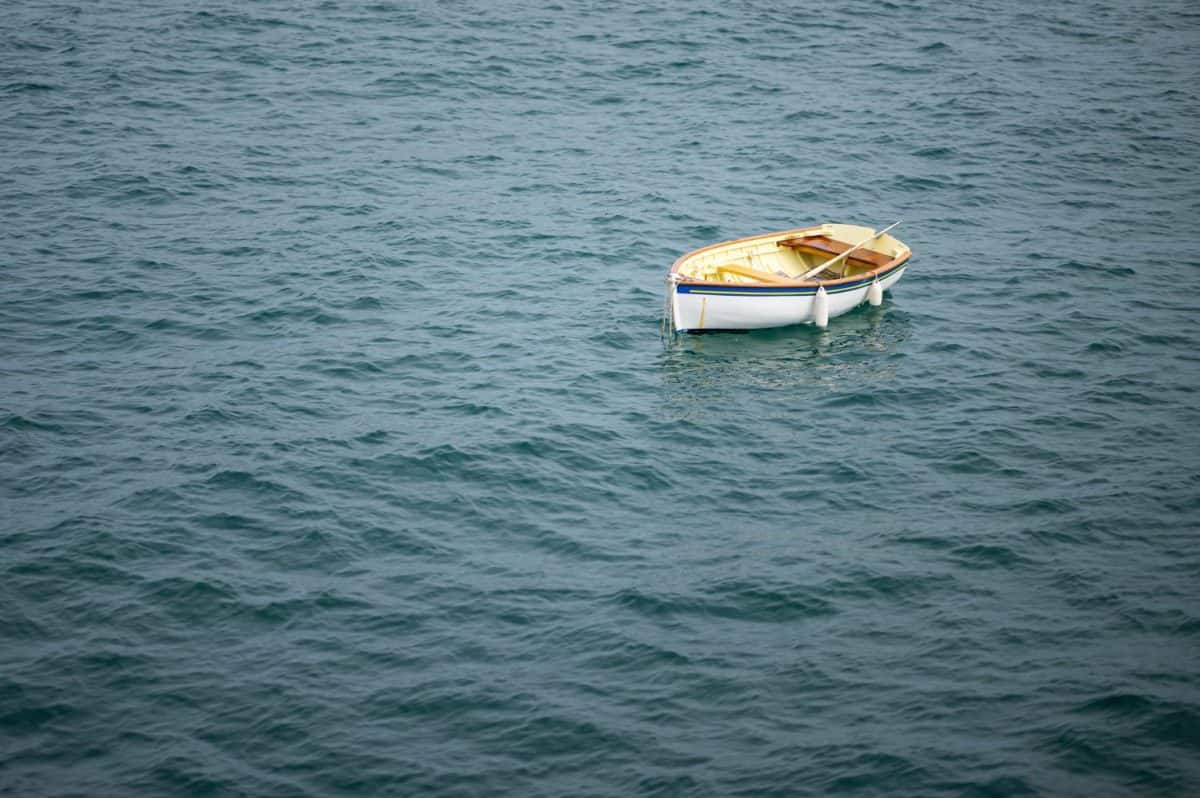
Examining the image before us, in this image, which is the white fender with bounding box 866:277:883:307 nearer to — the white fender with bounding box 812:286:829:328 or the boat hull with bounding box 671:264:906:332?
the boat hull with bounding box 671:264:906:332

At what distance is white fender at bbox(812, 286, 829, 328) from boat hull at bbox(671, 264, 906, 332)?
0.07 meters

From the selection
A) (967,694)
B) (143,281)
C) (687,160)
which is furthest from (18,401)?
(687,160)

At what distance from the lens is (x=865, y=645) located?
19.8 meters

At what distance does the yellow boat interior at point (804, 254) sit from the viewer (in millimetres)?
31078

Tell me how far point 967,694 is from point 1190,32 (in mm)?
46668

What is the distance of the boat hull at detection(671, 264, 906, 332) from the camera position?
2909cm

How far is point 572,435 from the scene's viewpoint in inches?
1027

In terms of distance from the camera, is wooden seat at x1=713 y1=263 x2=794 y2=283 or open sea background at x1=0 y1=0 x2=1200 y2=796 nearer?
open sea background at x1=0 y1=0 x2=1200 y2=796

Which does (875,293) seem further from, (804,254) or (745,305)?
(745,305)

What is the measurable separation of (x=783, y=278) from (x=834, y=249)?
2.07m

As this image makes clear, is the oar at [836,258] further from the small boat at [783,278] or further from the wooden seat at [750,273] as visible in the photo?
the wooden seat at [750,273]

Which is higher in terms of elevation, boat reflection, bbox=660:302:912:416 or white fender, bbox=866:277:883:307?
white fender, bbox=866:277:883:307

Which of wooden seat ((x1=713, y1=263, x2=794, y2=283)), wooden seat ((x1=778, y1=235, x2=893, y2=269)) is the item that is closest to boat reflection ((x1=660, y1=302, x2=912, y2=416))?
wooden seat ((x1=713, y1=263, x2=794, y2=283))

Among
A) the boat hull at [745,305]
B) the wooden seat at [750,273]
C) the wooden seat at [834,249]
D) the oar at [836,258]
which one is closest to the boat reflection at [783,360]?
the boat hull at [745,305]
